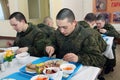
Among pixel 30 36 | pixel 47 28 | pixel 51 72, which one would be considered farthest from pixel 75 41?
pixel 47 28

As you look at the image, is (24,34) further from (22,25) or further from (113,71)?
(113,71)

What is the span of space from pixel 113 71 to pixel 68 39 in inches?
63.3

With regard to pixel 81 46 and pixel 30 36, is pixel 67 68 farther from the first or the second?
pixel 30 36

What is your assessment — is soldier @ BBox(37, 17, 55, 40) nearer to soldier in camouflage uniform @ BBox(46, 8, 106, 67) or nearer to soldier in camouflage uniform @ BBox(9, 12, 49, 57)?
soldier in camouflage uniform @ BBox(9, 12, 49, 57)

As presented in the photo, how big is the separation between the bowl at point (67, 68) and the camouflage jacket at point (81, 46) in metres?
0.12

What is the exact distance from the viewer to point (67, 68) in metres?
1.23

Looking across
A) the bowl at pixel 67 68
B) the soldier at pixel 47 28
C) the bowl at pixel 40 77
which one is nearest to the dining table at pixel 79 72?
the bowl at pixel 67 68

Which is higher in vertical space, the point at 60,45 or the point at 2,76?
the point at 60,45

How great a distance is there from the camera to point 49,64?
1.29 meters

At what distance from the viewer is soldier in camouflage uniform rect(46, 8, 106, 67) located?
1.45 meters

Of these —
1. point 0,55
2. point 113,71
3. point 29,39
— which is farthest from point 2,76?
point 113,71

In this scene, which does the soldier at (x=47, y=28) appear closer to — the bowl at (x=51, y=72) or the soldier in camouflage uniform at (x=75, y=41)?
the soldier in camouflage uniform at (x=75, y=41)

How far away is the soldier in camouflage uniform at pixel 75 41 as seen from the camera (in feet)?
4.75

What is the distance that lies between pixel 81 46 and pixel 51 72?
0.48 m
